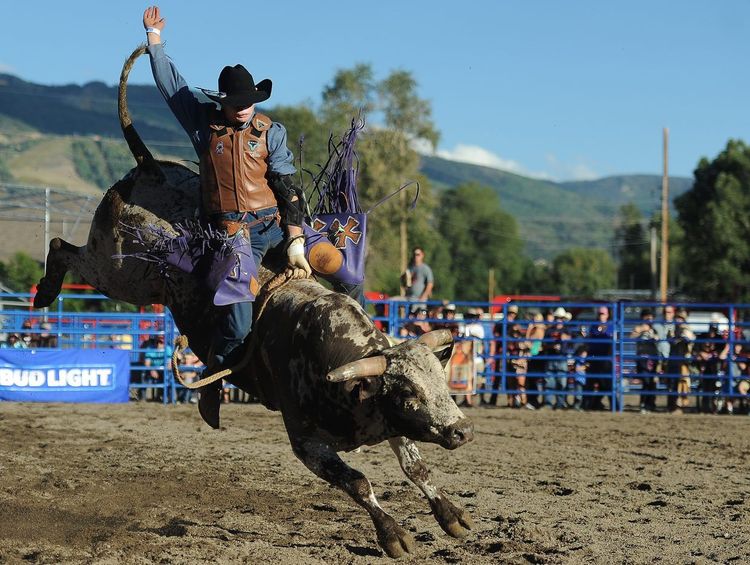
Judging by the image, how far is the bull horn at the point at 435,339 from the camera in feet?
17.0

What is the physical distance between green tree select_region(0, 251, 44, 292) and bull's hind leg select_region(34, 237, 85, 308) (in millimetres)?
22970

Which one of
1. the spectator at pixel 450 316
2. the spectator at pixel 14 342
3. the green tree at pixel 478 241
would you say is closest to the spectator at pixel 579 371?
the spectator at pixel 450 316

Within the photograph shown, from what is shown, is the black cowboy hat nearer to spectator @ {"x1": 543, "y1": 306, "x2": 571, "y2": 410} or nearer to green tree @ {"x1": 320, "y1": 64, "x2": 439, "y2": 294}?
spectator @ {"x1": 543, "y1": 306, "x2": 571, "y2": 410}

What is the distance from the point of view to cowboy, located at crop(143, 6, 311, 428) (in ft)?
19.1

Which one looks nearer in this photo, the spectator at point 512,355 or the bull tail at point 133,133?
the bull tail at point 133,133

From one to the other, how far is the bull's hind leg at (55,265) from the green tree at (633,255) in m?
88.1

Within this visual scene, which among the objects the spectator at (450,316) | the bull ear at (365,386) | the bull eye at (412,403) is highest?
the spectator at (450,316)

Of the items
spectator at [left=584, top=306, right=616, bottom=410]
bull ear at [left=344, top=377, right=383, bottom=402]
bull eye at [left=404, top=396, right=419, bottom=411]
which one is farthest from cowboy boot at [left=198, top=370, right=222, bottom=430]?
spectator at [left=584, top=306, right=616, bottom=410]

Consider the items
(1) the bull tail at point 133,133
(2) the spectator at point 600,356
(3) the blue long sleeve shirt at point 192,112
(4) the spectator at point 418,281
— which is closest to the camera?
(3) the blue long sleeve shirt at point 192,112

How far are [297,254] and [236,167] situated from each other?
0.60 metres

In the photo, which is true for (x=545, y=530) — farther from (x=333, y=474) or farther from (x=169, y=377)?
(x=169, y=377)

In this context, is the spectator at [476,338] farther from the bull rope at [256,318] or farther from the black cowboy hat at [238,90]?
the black cowboy hat at [238,90]

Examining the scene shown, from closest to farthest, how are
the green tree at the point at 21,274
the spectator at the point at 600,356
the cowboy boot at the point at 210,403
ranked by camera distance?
the cowboy boot at the point at 210,403 → the spectator at the point at 600,356 → the green tree at the point at 21,274

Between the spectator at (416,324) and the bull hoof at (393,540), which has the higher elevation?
the spectator at (416,324)
